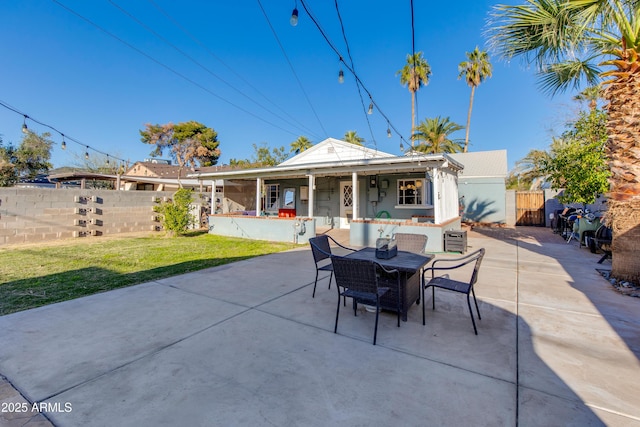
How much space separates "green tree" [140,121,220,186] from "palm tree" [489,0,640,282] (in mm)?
33376

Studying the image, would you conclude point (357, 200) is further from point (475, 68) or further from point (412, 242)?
point (475, 68)

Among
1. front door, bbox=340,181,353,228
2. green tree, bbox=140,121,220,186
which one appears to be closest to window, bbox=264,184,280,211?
front door, bbox=340,181,353,228

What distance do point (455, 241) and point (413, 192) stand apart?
3823 millimetres

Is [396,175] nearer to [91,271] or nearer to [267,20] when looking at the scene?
[267,20]

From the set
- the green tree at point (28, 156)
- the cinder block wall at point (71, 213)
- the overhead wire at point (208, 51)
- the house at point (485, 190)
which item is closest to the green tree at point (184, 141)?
the green tree at point (28, 156)

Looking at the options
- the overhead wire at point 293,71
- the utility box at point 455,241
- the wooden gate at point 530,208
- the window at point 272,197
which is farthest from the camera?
the wooden gate at point 530,208

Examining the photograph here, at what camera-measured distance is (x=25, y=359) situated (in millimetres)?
2512

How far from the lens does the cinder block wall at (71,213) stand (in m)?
8.75

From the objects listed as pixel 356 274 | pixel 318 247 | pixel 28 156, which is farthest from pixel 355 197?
pixel 28 156

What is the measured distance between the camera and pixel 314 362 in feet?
8.09

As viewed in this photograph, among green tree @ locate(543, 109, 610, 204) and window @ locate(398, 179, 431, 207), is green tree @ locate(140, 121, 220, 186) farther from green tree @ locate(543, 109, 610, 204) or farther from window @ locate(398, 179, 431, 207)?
green tree @ locate(543, 109, 610, 204)

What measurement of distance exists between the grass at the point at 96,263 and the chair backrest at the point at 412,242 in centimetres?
428

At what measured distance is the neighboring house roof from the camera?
1568 cm

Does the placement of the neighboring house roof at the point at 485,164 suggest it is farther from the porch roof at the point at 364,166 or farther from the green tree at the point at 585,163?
the porch roof at the point at 364,166
